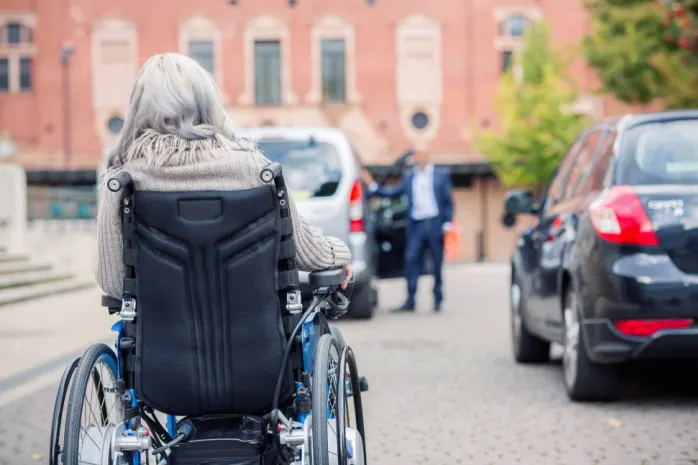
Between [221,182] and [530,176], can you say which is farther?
[530,176]

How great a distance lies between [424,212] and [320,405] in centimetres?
1012

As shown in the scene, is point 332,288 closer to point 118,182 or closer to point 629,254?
point 118,182

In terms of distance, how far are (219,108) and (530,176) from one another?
128ft

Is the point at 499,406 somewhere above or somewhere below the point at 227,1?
below

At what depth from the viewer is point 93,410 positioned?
3.51m

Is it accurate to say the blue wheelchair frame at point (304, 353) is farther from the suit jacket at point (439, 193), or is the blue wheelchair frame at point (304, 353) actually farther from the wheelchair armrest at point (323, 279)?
the suit jacket at point (439, 193)

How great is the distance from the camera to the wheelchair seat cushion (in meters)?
3.43

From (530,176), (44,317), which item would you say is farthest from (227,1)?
(44,317)

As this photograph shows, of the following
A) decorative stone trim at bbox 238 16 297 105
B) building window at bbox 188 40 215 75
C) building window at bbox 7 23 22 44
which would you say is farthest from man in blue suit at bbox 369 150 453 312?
building window at bbox 7 23 22 44

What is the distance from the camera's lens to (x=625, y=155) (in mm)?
6188

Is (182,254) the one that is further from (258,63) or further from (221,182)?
(258,63)

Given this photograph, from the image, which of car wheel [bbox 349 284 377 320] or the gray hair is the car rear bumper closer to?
the gray hair

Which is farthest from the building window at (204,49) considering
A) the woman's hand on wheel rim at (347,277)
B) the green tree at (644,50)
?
the woman's hand on wheel rim at (347,277)

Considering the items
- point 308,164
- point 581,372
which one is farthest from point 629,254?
point 308,164
